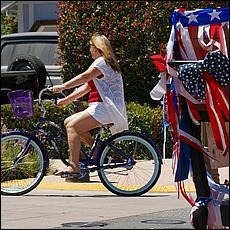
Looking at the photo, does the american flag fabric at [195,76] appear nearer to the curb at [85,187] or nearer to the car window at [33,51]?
the curb at [85,187]

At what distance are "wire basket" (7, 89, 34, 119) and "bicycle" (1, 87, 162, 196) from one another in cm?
6

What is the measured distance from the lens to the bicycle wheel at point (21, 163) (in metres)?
10.3

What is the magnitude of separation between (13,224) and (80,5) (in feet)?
27.6

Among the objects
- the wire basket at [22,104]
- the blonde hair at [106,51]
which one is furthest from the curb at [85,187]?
the blonde hair at [106,51]

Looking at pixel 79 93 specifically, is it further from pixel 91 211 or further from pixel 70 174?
pixel 91 211

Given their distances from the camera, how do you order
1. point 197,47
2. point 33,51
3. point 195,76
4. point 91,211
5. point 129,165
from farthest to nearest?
point 33,51
point 129,165
point 91,211
point 197,47
point 195,76

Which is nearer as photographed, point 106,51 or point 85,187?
point 106,51

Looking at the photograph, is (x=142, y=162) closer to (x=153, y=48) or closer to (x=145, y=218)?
(x=145, y=218)

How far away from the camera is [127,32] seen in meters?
15.9

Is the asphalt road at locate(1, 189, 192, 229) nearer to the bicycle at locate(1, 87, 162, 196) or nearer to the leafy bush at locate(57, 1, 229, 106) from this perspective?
the bicycle at locate(1, 87, 162, 196)

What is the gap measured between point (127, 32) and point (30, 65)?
177 cm

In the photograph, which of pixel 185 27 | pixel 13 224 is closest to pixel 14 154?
pixel 13 224

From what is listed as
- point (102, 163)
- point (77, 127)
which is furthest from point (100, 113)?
point (102, 163)

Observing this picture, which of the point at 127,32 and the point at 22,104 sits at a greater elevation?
the point at 127,32
